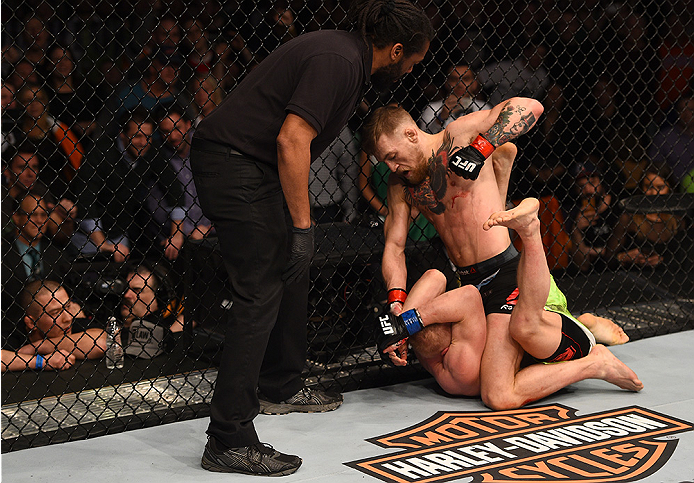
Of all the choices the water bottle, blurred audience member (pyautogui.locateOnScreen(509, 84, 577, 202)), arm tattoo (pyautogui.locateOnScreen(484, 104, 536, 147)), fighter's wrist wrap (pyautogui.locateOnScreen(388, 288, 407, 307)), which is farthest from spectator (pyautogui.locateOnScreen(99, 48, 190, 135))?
blurred audience member (pyautogui.locateOnScreen(509, 84, 577, 202))

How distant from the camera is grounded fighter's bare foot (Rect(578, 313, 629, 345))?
2.76 m

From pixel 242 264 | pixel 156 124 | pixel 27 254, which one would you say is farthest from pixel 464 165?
pixel 27 254

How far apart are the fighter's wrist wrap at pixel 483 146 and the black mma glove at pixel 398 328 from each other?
517mm

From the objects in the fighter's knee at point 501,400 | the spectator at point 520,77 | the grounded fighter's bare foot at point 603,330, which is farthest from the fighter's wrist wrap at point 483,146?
the spectator at point 520,77

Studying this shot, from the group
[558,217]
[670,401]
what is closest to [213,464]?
[670,401]

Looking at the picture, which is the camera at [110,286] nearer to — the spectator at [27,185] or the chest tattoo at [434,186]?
the spectator at [27,185]

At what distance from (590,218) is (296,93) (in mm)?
2776

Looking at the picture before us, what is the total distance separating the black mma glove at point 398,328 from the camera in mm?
2365

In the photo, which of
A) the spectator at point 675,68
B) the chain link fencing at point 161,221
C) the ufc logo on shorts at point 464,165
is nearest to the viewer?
the ufc logo on shorts at point 464,165

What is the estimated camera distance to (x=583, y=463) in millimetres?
1925

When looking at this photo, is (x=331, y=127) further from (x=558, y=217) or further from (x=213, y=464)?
(x=558, y=217)

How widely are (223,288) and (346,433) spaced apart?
0.95 metres

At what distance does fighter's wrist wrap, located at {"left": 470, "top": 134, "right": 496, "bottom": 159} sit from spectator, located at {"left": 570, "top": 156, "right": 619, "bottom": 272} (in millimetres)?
1806

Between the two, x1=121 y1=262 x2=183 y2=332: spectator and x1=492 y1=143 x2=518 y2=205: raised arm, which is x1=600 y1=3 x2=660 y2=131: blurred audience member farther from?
x1=121 y1=262 x2=183 y2=332: spectator
